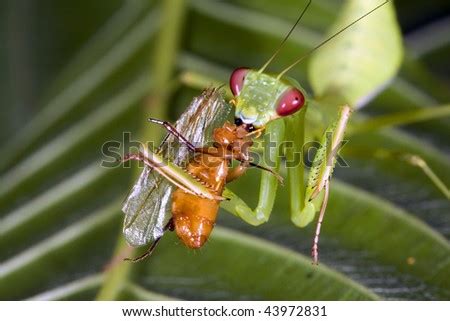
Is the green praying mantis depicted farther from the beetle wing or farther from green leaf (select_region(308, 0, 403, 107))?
green leaf (select_region(308, 0, 403, 107))

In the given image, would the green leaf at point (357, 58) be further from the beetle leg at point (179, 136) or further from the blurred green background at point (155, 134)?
the beetle leg at point (179, 136)

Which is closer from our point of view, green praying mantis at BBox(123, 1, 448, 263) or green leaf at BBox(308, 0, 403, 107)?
green praying mantis at BBox(123, 1, 448, 263)

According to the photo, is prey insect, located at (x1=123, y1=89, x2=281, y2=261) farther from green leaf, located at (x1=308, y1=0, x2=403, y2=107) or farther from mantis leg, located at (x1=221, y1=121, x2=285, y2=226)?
green leaf, located at (x1=308, y1=0, x2=403, y2=107)

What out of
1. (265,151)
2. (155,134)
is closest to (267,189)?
(265,151)

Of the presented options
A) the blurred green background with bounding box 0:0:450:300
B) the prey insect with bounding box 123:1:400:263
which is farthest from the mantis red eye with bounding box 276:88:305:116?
the blurred green background with bounding box 0:0:450:300

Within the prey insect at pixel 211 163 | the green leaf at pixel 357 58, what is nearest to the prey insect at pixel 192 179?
the prey insect at pixel 211 163

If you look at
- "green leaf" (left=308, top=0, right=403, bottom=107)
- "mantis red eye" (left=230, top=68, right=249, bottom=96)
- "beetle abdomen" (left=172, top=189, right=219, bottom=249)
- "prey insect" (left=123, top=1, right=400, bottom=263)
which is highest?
"green leaf" (left=308, top=0, right=403, bottom=107)

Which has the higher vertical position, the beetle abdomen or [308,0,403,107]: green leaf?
[308,0,403,107]: green leaf
